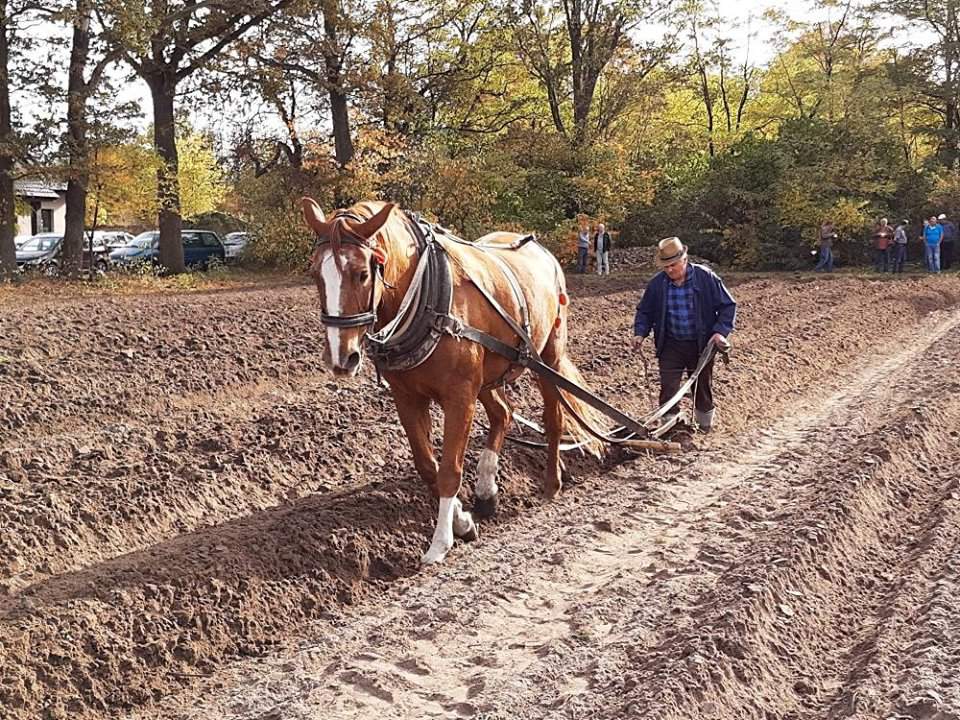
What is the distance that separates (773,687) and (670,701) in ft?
1.78

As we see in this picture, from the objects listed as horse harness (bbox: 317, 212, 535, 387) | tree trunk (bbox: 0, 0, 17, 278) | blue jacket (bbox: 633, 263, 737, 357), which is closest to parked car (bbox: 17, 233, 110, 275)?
tree trunk (bbox: 0, 0, 17, 278)

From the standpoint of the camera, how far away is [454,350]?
5137mm

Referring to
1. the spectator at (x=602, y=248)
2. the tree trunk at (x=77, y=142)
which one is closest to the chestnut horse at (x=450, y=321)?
the tree trunk at (x=77, y=142)

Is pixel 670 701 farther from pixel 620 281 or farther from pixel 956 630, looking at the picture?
pixel 620 281

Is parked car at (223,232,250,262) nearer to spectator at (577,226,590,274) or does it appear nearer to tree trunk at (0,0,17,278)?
tree trunk at (0,0,17,278)

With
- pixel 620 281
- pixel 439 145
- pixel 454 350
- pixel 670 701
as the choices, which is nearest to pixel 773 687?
pixel 670 701

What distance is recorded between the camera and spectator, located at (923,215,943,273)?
2481cm

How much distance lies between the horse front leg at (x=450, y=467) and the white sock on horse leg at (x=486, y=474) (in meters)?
0.60

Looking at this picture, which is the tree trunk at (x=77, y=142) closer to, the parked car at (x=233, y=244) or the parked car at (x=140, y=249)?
the parked car at (x=140, y=249)

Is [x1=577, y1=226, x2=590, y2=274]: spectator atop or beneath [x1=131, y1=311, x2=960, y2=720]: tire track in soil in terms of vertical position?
atop

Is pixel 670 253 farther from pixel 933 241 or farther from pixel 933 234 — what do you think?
pixel 933 241

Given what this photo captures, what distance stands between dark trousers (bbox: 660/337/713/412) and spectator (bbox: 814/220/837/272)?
19.6 metres

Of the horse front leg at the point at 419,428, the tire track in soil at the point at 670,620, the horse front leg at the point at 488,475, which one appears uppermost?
the horse front leg at the point at 419,428

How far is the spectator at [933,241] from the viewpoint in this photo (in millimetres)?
24812
